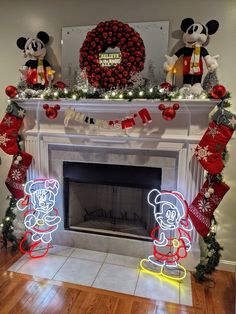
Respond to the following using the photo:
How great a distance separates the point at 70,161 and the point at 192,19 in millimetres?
1668

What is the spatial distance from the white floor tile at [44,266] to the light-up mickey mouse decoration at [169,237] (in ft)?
2.59

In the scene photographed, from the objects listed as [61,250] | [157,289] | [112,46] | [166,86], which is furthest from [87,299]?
[112,46]

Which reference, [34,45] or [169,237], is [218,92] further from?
[34,45]

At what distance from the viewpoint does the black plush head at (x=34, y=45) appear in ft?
8.18

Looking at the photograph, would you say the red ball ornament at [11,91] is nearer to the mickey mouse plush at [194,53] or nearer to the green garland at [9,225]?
the green garland at [9,225]

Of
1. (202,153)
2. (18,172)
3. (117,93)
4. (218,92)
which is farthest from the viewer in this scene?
(18,172)

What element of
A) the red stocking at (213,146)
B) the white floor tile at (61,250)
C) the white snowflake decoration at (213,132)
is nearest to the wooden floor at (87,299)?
the white floor tile at (61,250)

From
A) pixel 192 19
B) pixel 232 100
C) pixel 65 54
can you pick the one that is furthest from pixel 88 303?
pixel 192 19

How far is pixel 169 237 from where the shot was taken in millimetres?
2496

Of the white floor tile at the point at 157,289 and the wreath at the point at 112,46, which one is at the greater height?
the wreath at the point at 112,46

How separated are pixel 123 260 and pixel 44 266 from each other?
0.74 m

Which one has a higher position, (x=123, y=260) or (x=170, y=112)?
(x=170, y=112)

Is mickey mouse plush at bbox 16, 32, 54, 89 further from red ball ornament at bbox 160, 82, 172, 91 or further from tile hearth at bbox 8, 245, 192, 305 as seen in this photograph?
tile hearth at bbox 8, 245, 192, 305

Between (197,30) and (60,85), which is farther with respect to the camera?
(60,85)
